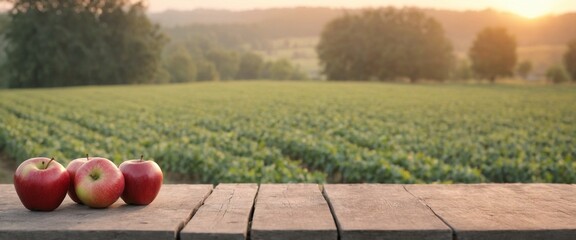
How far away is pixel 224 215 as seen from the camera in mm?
2385

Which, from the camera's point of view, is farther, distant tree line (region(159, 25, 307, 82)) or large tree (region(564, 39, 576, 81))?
distant tree line (region(159, 25, 307, 82))

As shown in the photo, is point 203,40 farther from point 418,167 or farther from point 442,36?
point 418,167

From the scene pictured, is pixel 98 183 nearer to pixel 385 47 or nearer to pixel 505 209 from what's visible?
pixel 505 209

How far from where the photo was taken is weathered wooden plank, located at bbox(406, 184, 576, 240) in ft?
7.16

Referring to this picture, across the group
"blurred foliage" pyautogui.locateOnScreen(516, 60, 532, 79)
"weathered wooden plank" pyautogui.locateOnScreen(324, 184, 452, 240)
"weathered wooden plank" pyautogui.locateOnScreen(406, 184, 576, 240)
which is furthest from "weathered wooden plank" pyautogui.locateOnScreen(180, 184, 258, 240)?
"blurred foliage" pyautogui.locateOnScreen(516, 60, 532, 79)

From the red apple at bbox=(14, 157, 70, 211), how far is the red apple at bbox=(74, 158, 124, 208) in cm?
7

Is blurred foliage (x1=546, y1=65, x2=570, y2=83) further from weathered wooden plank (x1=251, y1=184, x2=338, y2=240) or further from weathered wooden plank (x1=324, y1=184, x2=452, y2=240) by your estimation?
weathered wooden plank (x1=251, y1=184, x2=338, y2=240)

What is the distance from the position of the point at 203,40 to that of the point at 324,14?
35.2m

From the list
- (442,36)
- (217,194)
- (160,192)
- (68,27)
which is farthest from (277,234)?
(442,36)

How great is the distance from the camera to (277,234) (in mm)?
2158

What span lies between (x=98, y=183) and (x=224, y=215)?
1.75 ft

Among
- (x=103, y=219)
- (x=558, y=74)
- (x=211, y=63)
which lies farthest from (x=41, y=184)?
(x=211, y=63)

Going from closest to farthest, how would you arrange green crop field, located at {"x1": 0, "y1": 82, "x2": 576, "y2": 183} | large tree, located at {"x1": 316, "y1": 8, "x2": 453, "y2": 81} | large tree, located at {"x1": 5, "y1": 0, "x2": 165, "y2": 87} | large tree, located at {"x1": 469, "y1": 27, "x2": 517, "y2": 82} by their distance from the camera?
green crop field, located at {"x1": 0, "y1": 82, "x2": 576, "y2": 183} < large tree, located at {"x1": 5, "y1": 0, "x2": 165, "y2": 87} < large tree, located at {"x1": 316, "y1": 8, "x2": 453, "y2": 81} < large tree, located at {"x1": 469, "y1": 27, "x2": 517, "y2": 82}

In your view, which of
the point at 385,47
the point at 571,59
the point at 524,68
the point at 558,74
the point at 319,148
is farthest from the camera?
the point at 524,68
